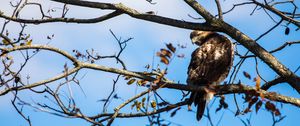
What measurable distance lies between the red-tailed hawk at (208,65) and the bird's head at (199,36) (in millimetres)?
219

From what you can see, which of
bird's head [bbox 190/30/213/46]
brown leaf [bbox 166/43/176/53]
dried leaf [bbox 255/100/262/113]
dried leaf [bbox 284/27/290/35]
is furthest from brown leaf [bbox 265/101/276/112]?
bird's head [bbox 190/30/213/46]

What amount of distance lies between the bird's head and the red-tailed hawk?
22 cm

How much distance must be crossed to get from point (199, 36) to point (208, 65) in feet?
4.31

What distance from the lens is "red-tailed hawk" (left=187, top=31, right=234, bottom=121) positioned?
6548 millimetres

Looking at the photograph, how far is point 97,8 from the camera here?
Answer: 6352mm

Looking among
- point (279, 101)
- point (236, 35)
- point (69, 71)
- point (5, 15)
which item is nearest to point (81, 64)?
point (69, 71)

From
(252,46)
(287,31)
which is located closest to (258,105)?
(252,46)

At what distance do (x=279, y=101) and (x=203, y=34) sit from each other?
8.37ft

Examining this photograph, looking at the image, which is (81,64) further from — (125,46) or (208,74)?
(208,74)

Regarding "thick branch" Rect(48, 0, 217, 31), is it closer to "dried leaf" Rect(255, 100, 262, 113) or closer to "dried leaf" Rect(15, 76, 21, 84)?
"dried leaf" Rect(15, 76, 21, 84)

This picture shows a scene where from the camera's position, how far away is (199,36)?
8.02 m

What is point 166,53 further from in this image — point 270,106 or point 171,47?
point 270,106

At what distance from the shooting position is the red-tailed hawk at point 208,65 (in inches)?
258

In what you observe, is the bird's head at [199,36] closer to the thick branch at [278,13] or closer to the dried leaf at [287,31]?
the dried leaf at [287,31]
